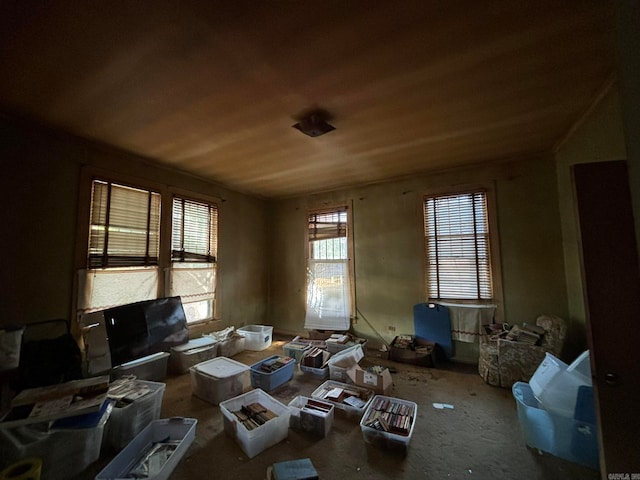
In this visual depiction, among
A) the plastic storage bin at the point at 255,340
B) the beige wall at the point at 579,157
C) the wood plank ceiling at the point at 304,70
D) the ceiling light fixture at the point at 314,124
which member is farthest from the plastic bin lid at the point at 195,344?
the beige wall at the point at 579,157

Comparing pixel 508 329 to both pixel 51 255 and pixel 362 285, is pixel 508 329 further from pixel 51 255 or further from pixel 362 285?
pixel 51 255

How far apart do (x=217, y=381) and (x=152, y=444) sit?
646mm

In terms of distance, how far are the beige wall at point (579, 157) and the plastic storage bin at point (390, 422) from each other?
1.77m

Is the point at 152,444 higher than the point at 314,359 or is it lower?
lower

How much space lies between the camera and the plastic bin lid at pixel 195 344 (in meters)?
3.17

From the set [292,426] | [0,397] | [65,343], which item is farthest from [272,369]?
[0,397]

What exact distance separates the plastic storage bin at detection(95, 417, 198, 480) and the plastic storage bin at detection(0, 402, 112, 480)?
276 mm

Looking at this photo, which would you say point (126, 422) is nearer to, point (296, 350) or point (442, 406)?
point (296, 350)

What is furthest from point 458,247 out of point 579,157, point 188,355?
point 188,355

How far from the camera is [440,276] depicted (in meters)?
3.65

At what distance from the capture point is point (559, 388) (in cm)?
177

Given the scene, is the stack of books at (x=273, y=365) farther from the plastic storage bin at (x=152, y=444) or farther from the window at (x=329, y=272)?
the window at (x=329, y=272)

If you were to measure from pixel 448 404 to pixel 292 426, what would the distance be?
4.88 ft

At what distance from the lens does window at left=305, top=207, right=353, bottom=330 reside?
14.1 ft
